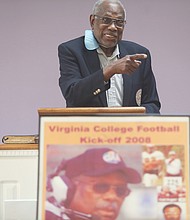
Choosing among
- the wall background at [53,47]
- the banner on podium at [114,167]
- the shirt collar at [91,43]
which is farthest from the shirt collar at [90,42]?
the wall background at [53,47]

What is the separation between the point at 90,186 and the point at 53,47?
2.18 meters

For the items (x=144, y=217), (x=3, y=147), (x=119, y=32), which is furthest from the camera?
(x=119, y=32)

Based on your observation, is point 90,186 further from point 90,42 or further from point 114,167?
point 90,42

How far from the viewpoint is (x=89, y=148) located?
0.57m

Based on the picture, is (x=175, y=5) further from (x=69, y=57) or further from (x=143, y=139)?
(x=143, y=139)

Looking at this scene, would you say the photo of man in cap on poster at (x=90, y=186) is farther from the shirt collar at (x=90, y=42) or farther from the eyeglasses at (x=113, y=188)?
the shirt collar at (x=90, y=42)

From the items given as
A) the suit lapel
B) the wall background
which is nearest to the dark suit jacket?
the suit lapel

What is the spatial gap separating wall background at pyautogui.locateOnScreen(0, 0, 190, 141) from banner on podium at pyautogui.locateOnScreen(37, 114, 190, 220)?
2.07 metres

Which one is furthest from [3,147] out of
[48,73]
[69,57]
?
[48,73]

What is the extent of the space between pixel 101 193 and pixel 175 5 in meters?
2.33

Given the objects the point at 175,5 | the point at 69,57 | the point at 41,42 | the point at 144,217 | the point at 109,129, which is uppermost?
the point at 175,5

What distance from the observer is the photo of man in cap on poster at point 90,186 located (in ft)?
1.83

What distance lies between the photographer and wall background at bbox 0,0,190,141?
2654mm

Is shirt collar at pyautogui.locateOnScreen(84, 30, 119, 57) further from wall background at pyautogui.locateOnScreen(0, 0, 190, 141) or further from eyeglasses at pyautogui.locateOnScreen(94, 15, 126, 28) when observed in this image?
wall background at pyautogui.locateOnScreen(0, 0, 190, 141)
